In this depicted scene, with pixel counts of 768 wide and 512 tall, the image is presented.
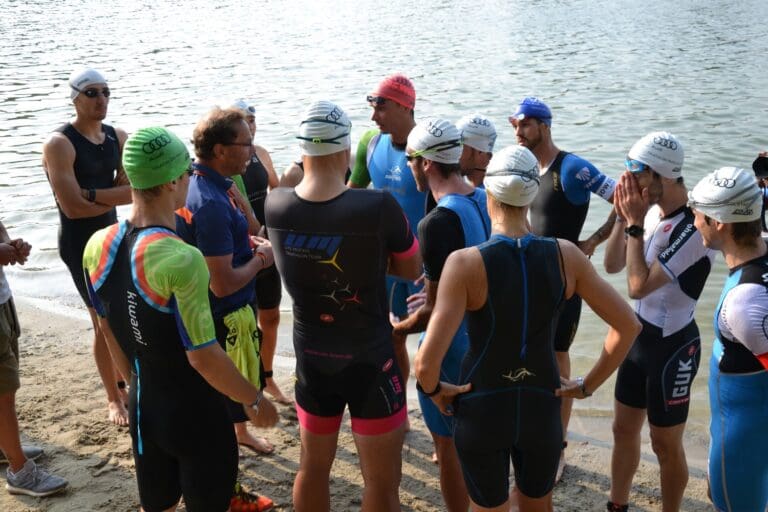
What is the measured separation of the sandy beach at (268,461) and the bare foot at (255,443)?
53 millimetres

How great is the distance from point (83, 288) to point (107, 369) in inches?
24.5

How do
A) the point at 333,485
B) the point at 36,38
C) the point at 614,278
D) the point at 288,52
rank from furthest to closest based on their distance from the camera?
the point at 36,38
the point at 288,52
the point at 614,278
the point at 333,485

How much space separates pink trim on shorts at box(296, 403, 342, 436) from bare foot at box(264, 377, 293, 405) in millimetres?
2212

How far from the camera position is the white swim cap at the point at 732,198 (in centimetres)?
355

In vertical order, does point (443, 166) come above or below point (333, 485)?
above

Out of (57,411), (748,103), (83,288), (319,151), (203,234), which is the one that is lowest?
(748,103)

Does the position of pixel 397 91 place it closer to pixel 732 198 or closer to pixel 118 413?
pixel 732 198

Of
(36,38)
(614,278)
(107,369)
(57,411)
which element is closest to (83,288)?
(107,369)

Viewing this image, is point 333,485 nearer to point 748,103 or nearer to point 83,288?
point 83,288

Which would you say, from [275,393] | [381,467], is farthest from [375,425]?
[275,393]

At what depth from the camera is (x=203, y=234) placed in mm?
4180

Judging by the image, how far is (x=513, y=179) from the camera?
11.1ft

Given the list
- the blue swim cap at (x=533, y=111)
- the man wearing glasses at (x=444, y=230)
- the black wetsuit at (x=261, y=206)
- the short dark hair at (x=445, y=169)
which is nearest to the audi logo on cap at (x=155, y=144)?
the man wearing glasses at (x=444, y=230)

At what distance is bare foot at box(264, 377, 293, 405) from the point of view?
6215 mm
